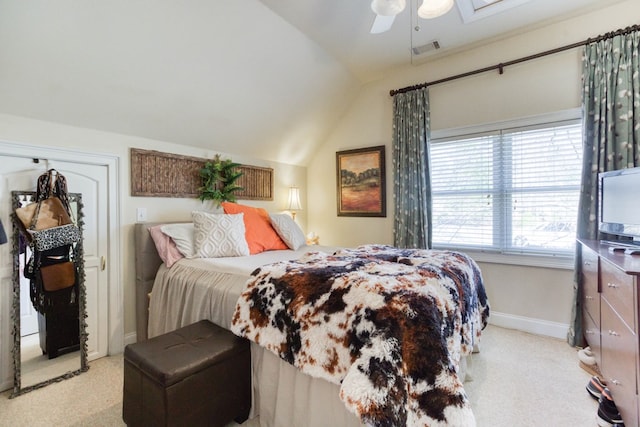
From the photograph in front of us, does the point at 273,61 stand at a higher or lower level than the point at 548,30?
lower

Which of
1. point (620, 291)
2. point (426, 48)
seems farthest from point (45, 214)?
point (426, 48)

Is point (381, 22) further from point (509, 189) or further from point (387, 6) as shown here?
point (509, 189)

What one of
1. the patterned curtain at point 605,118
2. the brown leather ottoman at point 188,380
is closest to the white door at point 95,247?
the brown leather ottoman at point 188,380

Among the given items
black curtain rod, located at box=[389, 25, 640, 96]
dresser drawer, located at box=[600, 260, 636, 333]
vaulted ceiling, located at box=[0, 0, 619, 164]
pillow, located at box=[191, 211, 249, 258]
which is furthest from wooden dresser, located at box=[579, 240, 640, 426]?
pillow, located at box=[191, 211, 249, 258]

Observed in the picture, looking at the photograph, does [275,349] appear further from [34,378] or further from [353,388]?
[34,378]

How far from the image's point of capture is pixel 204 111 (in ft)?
9.20

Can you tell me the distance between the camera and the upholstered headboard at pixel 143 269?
2.48m

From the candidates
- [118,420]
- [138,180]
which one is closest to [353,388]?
[118,420]

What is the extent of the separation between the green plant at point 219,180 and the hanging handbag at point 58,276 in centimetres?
125

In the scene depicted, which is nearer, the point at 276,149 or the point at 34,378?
the point at 34,378

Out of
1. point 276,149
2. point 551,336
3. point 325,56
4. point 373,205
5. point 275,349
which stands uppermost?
point 325,56

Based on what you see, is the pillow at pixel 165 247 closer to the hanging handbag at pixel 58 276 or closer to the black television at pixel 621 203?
the hanging handbag at pixel 58 276

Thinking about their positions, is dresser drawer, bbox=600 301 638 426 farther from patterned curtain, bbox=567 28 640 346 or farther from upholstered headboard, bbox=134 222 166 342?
upholstered headboard, bbox=134 222 166 342

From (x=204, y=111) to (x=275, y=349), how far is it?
2.34 metres
